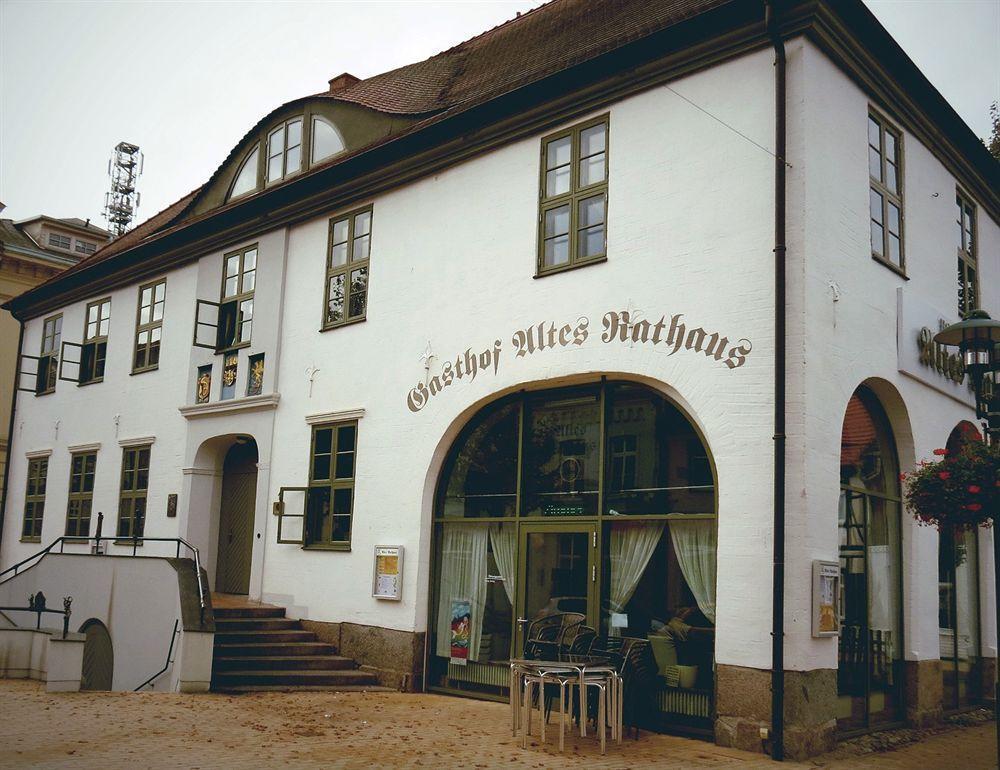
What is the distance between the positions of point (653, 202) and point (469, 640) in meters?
5.90

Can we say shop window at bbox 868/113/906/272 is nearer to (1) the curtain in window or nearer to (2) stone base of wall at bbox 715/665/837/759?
(1) the curtain in window

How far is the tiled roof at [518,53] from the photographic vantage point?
41.6ft

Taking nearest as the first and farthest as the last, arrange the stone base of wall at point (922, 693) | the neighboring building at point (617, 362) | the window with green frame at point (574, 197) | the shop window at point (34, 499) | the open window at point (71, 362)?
the neighboring building at point (617, 362), the stone base of wall at point (922, 693), the window with green frame at point (574, 197), the open window at point (71, 362), the shop window at point (34, 499)

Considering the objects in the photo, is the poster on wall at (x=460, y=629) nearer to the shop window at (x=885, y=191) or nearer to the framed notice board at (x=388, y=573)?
the framed notice board at (x=388, y=573)

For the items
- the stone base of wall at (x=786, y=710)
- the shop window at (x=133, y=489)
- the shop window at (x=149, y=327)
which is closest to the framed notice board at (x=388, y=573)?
the stone base of wall at (x=786, y=710)

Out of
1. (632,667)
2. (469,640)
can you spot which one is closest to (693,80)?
(632,667)

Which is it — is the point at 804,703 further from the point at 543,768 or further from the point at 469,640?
the point at 469,640

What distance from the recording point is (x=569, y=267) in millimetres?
12555

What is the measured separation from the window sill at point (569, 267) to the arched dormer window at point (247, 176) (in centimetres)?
780

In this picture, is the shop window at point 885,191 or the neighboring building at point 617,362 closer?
the neighboring building at point 617,362

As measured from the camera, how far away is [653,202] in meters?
11.8

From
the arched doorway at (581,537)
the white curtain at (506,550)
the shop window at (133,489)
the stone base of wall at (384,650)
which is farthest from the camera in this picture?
the shop window at (133,489)

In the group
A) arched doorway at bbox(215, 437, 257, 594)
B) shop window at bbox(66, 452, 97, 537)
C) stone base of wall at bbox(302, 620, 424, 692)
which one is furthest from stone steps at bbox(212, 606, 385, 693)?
shop window at bbox(66, 452, 97, 537)

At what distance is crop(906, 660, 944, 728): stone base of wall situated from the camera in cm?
1212
